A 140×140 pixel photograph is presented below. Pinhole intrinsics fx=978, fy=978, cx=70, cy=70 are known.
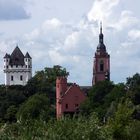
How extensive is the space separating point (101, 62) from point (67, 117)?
127 meters

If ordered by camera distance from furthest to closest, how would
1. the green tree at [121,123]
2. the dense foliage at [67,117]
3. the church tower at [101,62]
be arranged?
the church tower at [101,62]
the green tree at [121,123]
the dense foliage at [67,117]

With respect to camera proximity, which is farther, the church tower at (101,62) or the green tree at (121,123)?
the church tower at (101,62)

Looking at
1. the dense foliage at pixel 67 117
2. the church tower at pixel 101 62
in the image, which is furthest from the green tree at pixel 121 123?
the church tower at pixel 101 62

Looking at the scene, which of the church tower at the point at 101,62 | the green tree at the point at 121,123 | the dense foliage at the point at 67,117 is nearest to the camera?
the dense foliage at the point at 67,117

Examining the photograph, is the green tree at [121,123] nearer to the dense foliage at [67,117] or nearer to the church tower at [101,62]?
the dense foliage at [67,117]

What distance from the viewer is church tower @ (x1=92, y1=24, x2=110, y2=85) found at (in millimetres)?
172250

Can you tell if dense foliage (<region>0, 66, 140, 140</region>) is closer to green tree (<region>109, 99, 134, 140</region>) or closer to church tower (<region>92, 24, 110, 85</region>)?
green tree (<region>109, 99, 134, 140</region>)

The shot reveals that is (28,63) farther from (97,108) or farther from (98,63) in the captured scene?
(97,108)

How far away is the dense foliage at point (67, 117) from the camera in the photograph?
44.1m

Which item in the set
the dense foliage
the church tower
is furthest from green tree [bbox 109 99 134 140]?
the church tower

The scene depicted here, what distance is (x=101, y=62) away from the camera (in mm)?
175625

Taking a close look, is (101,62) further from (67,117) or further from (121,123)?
(67,117)

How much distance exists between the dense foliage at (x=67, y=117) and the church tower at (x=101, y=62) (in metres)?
6.38

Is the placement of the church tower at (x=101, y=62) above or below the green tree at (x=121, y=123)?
above
